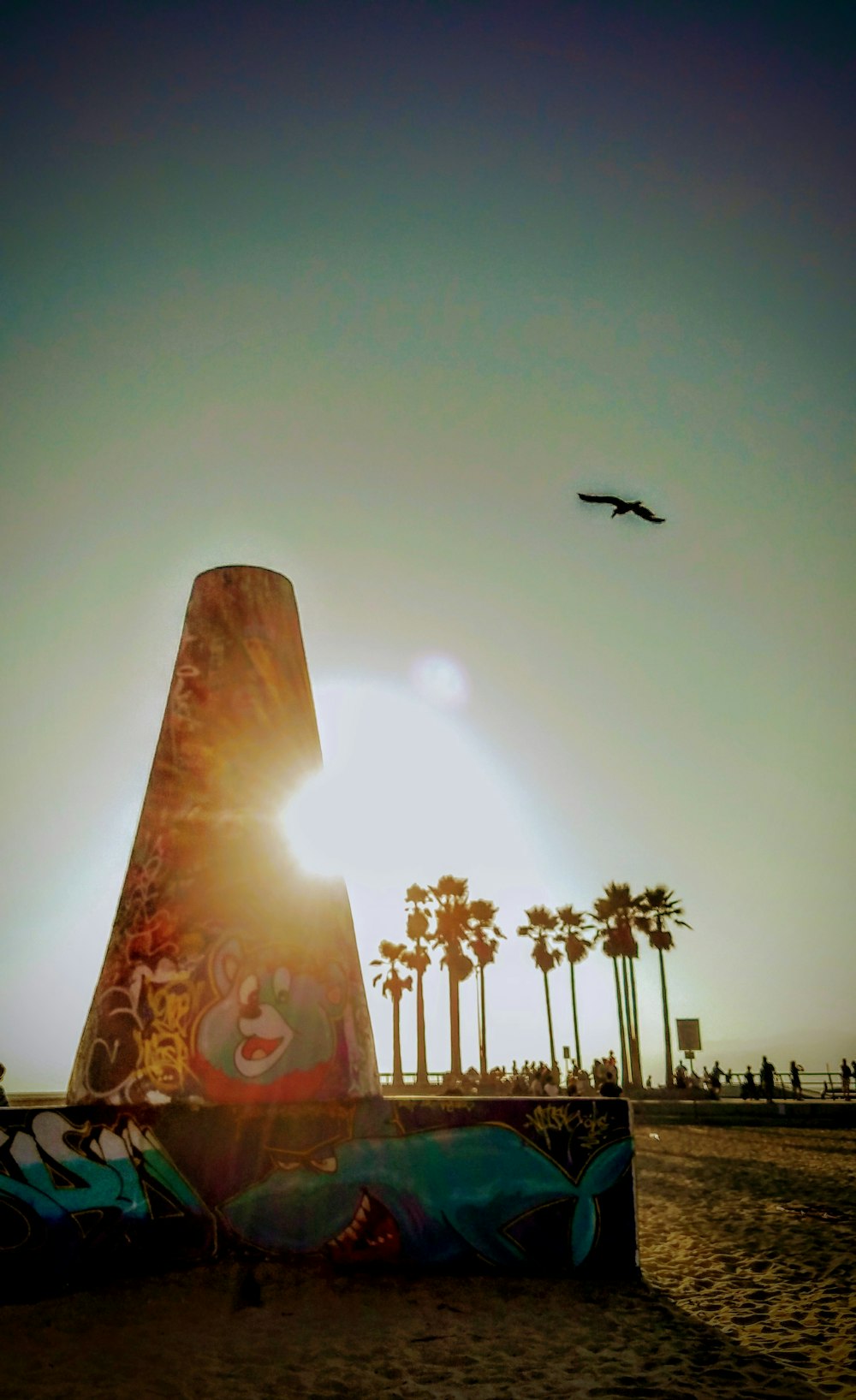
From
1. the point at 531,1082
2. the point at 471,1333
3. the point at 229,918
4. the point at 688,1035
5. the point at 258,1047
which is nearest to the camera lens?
the point at 471,1333

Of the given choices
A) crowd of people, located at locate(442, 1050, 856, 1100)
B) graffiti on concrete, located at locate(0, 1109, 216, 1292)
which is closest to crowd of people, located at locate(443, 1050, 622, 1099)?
crowd of people, located at locate(442, 1050, 856, 1100)

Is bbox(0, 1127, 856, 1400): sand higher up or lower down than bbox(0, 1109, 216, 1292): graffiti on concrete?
lower down

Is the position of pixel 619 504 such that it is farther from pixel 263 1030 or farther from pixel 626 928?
pixel 626 928

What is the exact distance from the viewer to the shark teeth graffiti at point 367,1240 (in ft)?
30.7

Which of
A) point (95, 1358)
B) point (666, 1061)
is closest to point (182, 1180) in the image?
point (95, 1358)

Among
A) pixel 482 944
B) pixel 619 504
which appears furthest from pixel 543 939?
pixel 619 504

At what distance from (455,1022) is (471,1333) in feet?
131

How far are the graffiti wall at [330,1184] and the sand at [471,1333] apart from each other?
1.05 feet

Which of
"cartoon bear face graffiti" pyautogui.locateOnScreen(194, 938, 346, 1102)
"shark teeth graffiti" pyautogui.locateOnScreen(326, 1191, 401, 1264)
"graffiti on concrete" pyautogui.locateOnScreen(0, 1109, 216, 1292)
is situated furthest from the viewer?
"cartoon bear face graffiti" pyautogui.locateOnScreen(194, 938, 346, 1102)

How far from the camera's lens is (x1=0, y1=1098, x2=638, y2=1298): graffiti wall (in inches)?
353

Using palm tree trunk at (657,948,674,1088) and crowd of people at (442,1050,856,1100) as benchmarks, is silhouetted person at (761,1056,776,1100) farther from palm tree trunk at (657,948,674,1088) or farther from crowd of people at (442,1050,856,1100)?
palm tree trunk at (657,948,674,1088)

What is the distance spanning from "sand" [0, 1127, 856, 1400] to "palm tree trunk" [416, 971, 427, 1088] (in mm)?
37131

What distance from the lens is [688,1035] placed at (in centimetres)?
3516

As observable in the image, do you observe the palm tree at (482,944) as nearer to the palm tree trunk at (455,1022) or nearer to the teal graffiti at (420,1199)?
the palm tree trunk at (455,1022)
